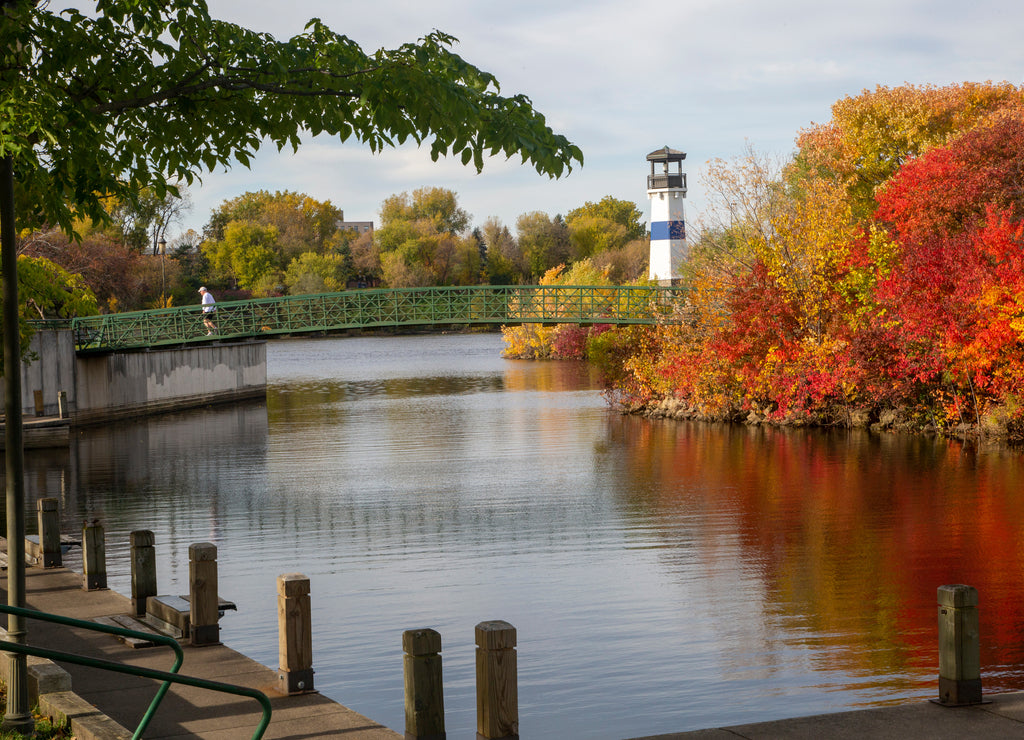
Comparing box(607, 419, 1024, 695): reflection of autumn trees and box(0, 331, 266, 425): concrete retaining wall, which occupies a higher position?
box(0, 331, 266, 425): concrete retaining wall

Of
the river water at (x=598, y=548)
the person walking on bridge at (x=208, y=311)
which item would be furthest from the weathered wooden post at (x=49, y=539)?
the person walking on bridge at (x=208, y=311)

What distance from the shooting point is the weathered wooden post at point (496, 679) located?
6488 millimetres

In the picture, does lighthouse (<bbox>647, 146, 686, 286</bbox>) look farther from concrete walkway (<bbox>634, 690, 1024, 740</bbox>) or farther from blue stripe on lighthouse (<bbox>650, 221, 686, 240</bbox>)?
concrete walkway (<bbox>634, 690, 1024, 740</bbox>)

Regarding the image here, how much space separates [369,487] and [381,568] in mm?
7532

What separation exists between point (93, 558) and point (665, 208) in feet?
205

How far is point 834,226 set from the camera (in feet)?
102

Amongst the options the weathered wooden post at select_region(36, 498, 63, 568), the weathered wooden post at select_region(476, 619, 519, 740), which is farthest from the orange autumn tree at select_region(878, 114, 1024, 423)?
the weathered wooden post at select_region(476, 619, 519, 740)

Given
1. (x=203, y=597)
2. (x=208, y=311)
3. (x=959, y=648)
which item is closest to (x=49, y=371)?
(x=208, y=311)

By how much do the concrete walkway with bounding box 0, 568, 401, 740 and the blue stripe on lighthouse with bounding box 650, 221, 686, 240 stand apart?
201ft

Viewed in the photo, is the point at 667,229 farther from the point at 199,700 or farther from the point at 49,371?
the point at 199,700

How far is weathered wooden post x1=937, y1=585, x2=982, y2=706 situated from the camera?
268 inches

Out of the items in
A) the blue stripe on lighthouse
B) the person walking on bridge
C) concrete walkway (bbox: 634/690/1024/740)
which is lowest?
concrete walkway (bbox: 634/690/1024/740)

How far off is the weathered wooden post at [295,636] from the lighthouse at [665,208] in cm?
6193

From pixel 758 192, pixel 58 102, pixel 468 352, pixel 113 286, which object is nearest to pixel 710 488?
pixel 758 192
